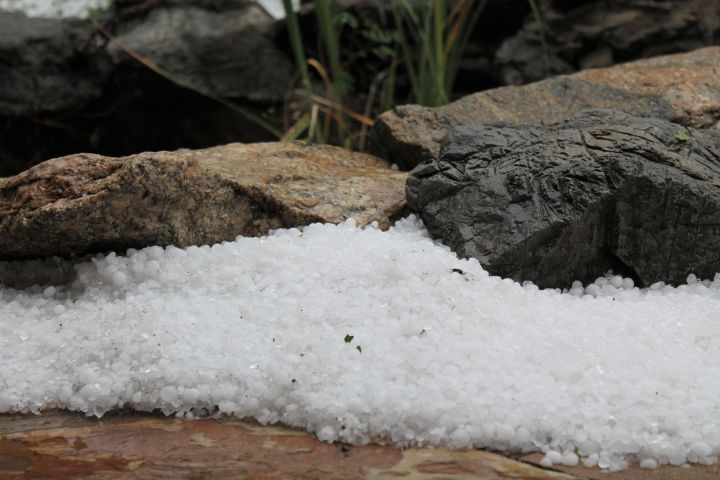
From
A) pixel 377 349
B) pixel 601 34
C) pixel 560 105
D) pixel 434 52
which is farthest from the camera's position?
pixel 601 34

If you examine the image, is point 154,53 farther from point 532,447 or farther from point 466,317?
point 532,447

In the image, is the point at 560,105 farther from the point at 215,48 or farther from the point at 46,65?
the point at 46,65

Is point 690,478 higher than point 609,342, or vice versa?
point 609,342

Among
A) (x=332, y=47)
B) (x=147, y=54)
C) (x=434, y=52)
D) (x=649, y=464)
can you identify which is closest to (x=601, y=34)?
(x=434, y=52)

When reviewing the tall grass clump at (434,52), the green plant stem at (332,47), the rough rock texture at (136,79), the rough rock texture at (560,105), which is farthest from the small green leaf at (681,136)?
the rough rock texture at (136,79)

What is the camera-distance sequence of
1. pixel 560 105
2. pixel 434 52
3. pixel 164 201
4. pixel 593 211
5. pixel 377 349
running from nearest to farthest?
pixel 377 349 → pixel 164 201 → pixel 593 211 → pixel 560 105 → pixel 434 52

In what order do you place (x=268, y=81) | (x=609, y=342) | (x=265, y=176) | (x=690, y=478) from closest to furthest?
(x=690, y=478), (x=609, y=342), (x=265, y=176), (x=268, y=81)

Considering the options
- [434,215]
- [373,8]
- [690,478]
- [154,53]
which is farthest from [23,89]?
[690,478]
